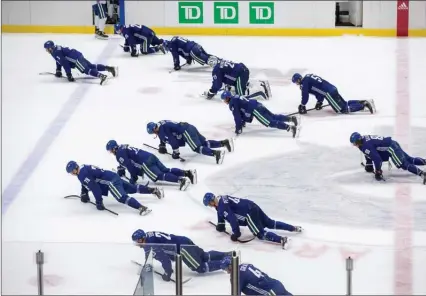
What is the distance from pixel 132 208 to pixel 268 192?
1368 mm

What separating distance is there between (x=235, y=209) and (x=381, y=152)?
2267 millimetres

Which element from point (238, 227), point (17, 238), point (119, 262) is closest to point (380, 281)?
point (119, 262)

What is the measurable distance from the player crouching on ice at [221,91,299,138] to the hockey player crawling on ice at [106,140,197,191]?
70.3 inches

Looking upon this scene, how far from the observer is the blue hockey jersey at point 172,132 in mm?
12938

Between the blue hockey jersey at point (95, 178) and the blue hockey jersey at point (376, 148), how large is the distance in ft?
7.93

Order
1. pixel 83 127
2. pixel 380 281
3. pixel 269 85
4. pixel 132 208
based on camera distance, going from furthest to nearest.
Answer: pixel 269 85 → pixel 83 127 → pixel 132 208 → pixel 380 281

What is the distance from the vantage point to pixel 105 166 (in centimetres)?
1312

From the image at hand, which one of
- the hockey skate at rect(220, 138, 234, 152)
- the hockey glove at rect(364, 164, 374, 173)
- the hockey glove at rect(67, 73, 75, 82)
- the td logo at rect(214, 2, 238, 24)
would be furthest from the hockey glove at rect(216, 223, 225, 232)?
the td logo at rect(214, 2, 238, 24)

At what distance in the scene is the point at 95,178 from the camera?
1146cm

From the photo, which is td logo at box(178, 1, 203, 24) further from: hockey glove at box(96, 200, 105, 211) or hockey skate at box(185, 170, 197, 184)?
hockey glove at box(96, 200, 105, 211)

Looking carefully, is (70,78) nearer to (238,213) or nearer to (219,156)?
(219,156)

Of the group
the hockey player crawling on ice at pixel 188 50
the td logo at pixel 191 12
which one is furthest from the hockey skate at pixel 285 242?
the td logo at pixel 191 12

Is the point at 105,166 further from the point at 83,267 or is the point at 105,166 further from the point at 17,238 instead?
the point at 83,267

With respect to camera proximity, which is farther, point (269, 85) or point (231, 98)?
point (269, 85)
